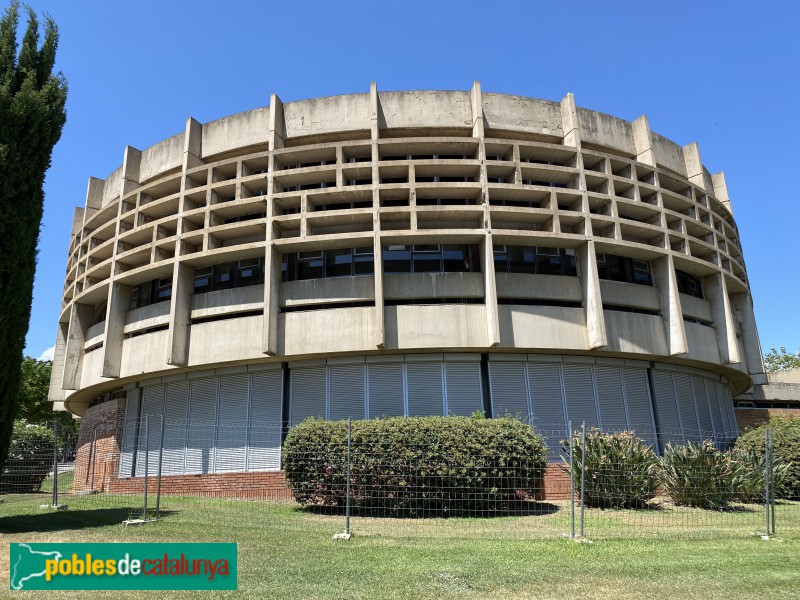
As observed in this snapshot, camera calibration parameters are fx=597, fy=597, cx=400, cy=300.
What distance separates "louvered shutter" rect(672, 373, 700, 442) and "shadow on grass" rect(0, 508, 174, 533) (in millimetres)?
17895

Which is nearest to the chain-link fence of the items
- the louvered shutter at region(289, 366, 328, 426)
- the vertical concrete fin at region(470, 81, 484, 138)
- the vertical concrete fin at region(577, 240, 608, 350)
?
the louvered shutter at region(289, 366, 328, 426)

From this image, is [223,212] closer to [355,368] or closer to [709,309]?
[355,368]

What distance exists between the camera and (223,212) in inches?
854

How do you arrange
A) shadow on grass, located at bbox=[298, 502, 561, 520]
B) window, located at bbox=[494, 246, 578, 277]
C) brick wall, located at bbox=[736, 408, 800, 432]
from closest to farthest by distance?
shadow on grass, located at bbox=[298, 502, 561, 520], window, located at bbox=[494, 246, 578, 277], brick wall, located at bbox=[736, 408, 800, 432]

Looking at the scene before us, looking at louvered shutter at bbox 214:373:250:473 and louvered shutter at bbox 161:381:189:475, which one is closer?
louvered shutter at bbox 214:373:250:473

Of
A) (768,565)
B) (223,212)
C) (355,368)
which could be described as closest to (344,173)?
(223,212)

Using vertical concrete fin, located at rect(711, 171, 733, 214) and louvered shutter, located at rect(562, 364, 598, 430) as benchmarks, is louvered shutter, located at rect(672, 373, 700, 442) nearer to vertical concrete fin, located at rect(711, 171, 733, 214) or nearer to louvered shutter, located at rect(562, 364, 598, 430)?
louvered shutter, located at rect(562, 364, 598, 430)

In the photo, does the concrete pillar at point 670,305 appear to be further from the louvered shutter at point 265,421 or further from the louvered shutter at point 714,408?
the louvered shutter at point 265,421

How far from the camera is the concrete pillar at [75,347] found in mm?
24688

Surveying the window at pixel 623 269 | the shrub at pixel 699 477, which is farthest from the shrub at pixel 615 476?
the window at pixel 623 269

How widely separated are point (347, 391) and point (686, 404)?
12.9 m

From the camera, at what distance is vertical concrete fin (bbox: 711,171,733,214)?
28.0 meters

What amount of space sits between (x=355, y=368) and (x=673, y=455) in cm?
981

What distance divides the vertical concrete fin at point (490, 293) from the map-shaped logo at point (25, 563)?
43.5 ft
